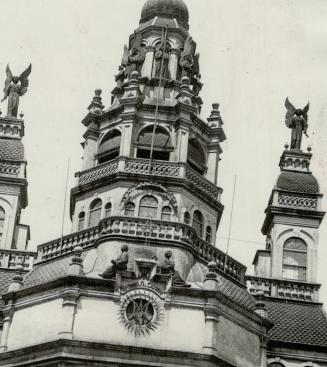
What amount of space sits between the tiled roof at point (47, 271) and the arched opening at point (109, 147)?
6.87 metres

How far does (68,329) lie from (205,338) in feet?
16.9

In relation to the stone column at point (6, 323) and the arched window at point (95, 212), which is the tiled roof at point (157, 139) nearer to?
the arched window at point (95, 212)

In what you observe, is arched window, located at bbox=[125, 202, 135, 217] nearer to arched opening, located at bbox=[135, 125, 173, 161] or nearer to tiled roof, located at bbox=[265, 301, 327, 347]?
arched opening, located at bbox=[135, 125, 173, 161]

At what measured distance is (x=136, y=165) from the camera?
4678 cm

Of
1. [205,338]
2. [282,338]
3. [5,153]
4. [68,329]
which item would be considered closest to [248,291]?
[282,338]

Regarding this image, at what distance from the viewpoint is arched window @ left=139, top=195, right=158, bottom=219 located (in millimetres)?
45750

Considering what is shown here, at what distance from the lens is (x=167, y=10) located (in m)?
54.0

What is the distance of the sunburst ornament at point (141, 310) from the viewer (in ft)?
129

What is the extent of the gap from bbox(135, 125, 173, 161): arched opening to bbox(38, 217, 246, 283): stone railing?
579 centimetres

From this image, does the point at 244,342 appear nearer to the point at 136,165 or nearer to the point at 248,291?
the point at 248,291

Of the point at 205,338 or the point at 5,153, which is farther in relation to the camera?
the point at 5,153

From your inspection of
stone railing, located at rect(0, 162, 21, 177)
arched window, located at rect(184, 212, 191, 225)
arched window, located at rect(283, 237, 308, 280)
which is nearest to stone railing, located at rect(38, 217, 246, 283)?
arched window, located at rect(184, 212, 191, 225)

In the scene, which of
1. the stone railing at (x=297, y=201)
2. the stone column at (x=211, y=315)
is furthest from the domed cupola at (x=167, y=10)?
the stone column at (x=211, y=315)

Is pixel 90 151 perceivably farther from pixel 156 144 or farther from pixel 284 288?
pixel 284 288
